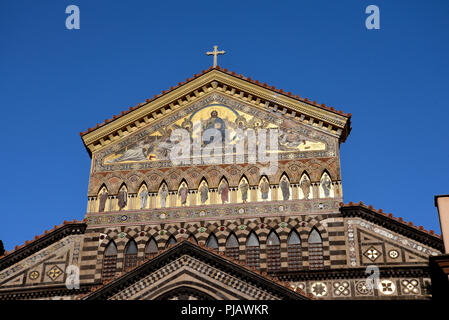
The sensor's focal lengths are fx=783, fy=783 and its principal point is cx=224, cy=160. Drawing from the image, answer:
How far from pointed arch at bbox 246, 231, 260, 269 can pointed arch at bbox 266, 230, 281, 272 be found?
0.40m

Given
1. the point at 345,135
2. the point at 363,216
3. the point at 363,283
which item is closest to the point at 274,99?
the point at 345,135

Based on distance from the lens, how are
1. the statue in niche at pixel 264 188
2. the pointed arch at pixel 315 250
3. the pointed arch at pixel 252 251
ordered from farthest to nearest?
the statue in niche at pixel 264 188 → the pointed arch at pixel 252 251 → the pointed arch at pixel 315 250

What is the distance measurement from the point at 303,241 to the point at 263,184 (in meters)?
2.80

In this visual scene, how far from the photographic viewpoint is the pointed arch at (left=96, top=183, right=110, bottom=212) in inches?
1182

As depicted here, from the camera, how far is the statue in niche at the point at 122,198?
30.0 m

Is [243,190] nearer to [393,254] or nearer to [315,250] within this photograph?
[315,250]

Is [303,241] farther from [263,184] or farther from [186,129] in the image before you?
[186,129]

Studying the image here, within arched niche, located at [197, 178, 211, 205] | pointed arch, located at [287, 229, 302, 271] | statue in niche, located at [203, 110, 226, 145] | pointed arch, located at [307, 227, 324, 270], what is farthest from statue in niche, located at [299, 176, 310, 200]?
statue in niche, located at [203, 110, 226, 145]

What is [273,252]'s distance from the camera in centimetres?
2839

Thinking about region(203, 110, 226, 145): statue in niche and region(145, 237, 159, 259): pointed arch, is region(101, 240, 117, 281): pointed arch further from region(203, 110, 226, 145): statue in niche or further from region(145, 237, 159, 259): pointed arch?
region(203, 110, 226, 145): statue in niche

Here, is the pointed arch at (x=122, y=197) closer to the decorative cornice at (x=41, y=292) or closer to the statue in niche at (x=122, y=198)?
the statue in niche at (x=122, y=198)

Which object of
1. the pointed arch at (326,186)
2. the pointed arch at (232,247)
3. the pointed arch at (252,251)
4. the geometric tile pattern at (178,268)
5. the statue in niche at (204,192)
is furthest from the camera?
the statue in niche at (204,192)

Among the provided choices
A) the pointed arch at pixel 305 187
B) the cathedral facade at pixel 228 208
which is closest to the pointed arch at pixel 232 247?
the cathedral facade at pixel 228 208

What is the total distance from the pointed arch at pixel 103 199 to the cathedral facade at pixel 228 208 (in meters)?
0.04
